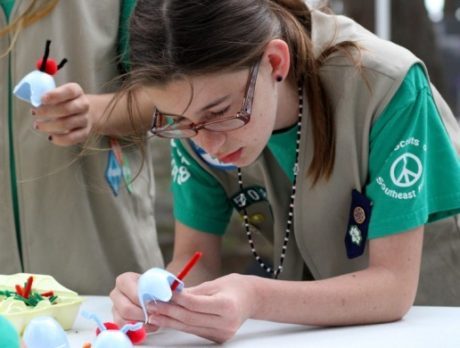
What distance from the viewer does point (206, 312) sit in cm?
132

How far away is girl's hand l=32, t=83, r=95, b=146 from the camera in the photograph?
1550mm

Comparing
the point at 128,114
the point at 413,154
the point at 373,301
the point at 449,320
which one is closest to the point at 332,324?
the point at 373,301

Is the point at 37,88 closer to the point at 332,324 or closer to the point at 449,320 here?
the point at 332,324

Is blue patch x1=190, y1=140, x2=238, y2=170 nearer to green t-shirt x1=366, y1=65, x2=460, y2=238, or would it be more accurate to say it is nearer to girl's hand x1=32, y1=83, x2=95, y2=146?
girl's hand x1=32, y1=83, x2=95, y2=146

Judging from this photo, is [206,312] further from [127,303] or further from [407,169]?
[407,169]

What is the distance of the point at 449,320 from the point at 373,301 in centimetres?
12

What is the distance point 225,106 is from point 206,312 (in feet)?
0.98

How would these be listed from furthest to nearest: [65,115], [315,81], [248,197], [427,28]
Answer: [427,28]
[248,197]
[65,115]
[315,81]

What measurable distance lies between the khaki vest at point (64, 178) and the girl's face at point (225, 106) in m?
0.39

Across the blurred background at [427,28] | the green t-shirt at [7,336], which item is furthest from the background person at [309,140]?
the blurred background at [427,28]

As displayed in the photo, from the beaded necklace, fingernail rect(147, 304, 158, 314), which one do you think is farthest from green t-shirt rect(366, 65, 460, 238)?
fingernail rect(147, 304, 158, 314)

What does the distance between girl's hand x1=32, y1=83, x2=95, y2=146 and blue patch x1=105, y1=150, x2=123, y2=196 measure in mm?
123

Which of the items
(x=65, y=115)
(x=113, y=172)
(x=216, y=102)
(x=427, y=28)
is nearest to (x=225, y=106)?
(x=216, y=102)

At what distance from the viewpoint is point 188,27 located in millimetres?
1354
